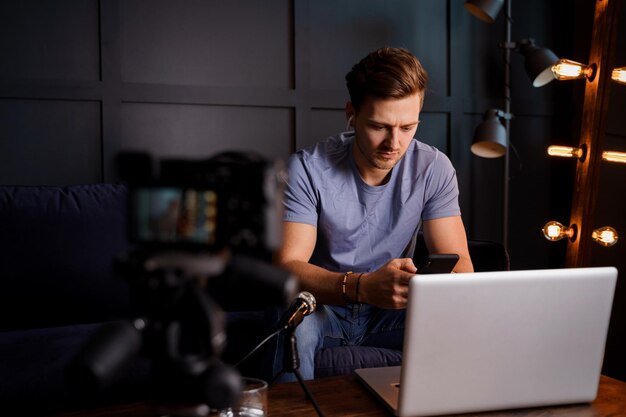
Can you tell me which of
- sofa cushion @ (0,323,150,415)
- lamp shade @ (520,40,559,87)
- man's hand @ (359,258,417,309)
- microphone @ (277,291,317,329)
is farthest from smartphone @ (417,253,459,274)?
lamp shade @ (520,40,559,87)

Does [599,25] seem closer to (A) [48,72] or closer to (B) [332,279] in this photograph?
(B) [332,279]

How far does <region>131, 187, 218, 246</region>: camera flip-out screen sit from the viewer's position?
0.48 m

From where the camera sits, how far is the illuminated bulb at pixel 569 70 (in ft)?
7.87

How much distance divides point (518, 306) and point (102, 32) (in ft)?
7.38

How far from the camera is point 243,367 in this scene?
199 centimetres

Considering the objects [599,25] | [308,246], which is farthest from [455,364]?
[599,25]

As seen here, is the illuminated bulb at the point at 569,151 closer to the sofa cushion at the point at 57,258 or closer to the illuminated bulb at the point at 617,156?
the illuminated bulb at the point at 617,156

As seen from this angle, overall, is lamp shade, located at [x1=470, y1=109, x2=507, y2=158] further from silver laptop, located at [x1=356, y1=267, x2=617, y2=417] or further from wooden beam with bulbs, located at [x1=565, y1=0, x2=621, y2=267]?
silver laptop, located at [x1=356, y1=267, x2=617, y2=417]

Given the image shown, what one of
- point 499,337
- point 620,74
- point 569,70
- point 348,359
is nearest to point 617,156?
point 620,74

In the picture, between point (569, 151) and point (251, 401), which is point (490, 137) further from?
point (251, 401)

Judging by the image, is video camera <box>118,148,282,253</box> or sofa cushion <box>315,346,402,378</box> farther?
sofa cushion <box>315,346,402,378</box>

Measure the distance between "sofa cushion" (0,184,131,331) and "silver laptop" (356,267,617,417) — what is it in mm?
1358

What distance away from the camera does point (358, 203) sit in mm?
1943

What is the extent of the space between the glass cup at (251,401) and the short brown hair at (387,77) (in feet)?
3.42
